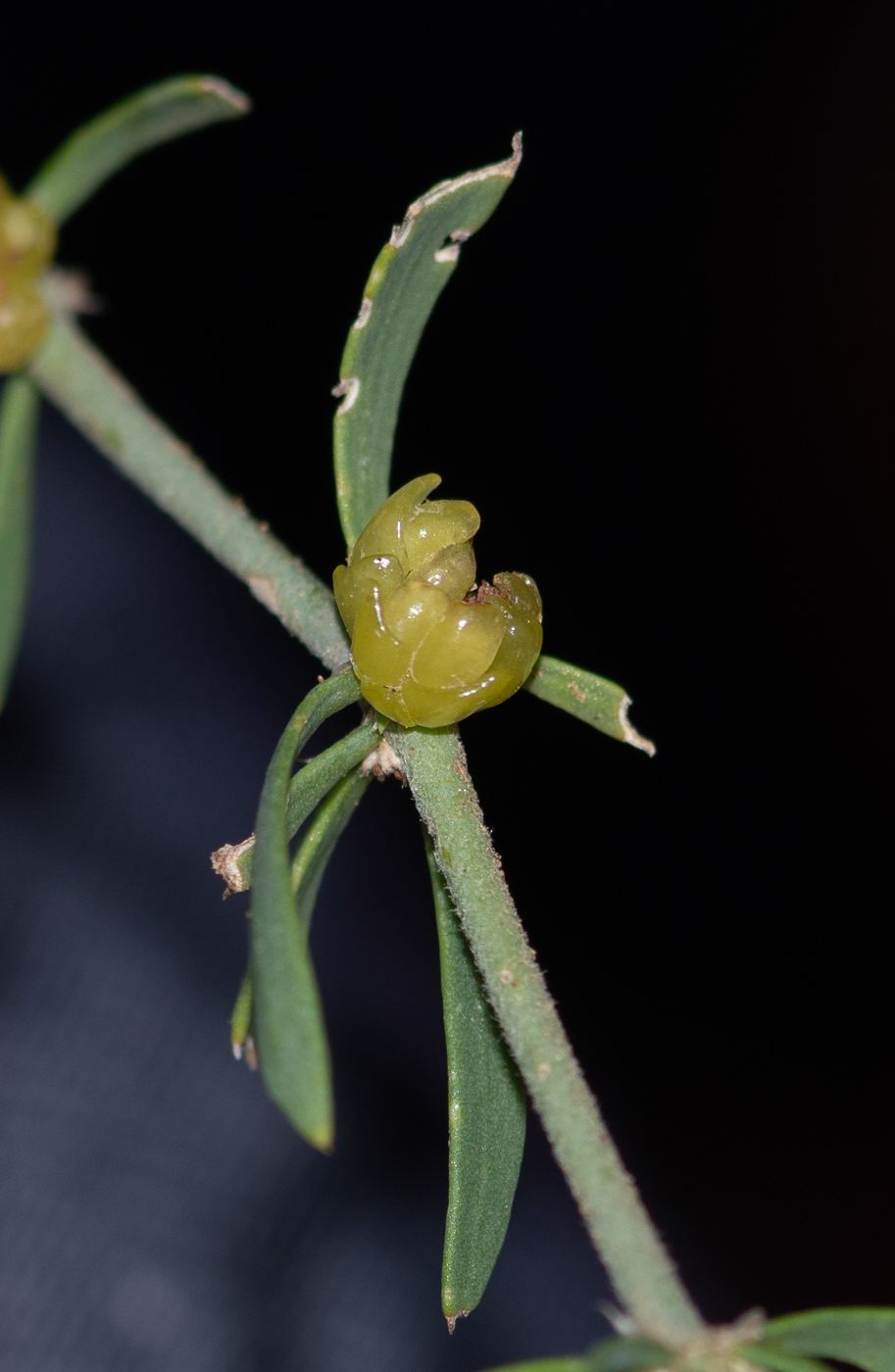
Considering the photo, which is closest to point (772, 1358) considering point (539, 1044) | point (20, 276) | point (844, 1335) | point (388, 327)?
point (844, 1335)

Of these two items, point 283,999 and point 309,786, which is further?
point 309,786

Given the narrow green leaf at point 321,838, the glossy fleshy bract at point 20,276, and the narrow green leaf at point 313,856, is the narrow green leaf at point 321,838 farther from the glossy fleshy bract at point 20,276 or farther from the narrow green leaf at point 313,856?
the glossy fleshy bract at point 20,276

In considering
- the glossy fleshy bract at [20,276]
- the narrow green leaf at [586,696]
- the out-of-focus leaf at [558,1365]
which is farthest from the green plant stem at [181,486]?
the out-of-focus leaf at [558,1365]

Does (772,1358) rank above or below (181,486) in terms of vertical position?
below

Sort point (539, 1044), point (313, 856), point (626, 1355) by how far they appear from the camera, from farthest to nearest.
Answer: point (313, 856), point (539, 1044), point (626, 1355)


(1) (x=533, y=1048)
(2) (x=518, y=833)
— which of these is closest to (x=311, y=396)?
(2) (x=518, y=833)

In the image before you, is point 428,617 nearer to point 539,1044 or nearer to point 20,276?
point 539,1044

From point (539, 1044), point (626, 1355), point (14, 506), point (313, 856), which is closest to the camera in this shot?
point (626, 1355)
